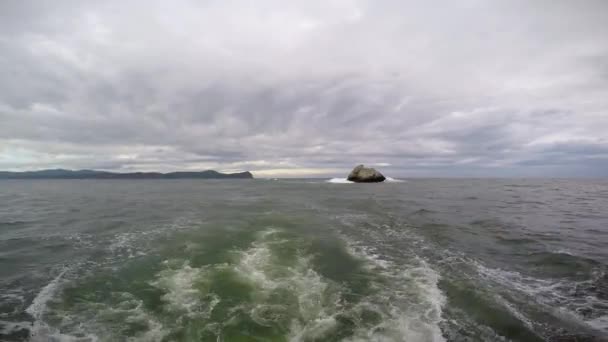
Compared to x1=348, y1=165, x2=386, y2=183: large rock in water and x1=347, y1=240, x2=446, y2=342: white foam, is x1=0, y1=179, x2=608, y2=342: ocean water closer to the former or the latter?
x1=347, y1=240, x2=446, y2=342: white foam

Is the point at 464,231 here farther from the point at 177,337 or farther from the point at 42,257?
the point at 42,257

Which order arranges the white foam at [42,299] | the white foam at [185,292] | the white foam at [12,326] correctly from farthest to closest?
the white foam at [185,292] < the white foam at [42,299] < the white foam at [12,326]

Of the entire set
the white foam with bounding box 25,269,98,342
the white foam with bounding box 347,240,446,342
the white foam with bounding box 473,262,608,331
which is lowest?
the white foam with bounding box 473,262,608,331

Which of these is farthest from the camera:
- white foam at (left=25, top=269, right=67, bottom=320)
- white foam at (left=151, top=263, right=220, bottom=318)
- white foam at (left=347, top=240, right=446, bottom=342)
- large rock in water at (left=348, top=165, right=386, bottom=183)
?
large rock in water at (left=348, top=165, right=386, bottom=183)

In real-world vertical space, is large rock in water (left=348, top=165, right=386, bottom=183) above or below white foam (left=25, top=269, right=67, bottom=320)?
above

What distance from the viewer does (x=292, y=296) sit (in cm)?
769

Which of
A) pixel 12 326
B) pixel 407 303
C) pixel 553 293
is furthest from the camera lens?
pixel 553 293

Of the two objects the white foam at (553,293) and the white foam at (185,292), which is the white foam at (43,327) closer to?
the white foam at (185,292)

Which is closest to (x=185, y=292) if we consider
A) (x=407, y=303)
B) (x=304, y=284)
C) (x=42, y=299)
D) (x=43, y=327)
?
(x=43, y=327)

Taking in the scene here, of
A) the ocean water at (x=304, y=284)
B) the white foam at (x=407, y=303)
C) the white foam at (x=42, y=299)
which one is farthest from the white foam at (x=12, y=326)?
the white foam at (x=407, y=303)

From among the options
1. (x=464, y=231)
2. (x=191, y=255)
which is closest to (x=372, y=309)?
(x=191, y=255)

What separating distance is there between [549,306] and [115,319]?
11.5 m

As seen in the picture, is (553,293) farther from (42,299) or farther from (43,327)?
(42,299)

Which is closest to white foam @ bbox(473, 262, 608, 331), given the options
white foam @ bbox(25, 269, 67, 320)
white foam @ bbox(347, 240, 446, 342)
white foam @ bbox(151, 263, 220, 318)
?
white foam @ bbox(347, 240, 446, 342)
